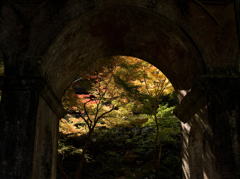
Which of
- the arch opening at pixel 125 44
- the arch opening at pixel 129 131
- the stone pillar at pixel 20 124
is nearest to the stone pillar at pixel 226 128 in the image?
the arch opening at pixel 125 44

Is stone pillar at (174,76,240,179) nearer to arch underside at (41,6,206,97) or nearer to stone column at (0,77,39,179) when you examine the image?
arch underside at (41,6,206,97)

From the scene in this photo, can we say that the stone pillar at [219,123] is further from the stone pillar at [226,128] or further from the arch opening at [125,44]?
the arch opening at [125,44]

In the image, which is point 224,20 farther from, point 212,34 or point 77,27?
point 77,27

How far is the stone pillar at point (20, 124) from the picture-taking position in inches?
197

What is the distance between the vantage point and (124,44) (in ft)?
27.8

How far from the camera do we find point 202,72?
6289 mm

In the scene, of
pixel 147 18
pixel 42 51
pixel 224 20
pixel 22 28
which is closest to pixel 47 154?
pixel 42 51

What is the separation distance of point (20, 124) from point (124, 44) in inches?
Result: 189

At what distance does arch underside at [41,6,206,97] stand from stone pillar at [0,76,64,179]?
749 millimetres

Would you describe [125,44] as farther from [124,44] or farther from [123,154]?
[123,154]

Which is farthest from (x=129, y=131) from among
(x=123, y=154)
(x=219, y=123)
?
(x=219, y=123)

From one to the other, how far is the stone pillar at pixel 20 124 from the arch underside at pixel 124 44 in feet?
2.46

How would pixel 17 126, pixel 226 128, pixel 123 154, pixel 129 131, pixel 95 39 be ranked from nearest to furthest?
pixel 17 126
pixel 226 128
pixel 95 39
pixel 123 154
pixel 129 131

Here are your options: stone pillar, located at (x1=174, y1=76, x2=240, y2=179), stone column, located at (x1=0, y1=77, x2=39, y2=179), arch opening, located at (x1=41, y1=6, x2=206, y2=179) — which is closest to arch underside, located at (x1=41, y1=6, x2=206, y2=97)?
arch opening, located at (x1=41, y1=6, x2=206, y2=179)
